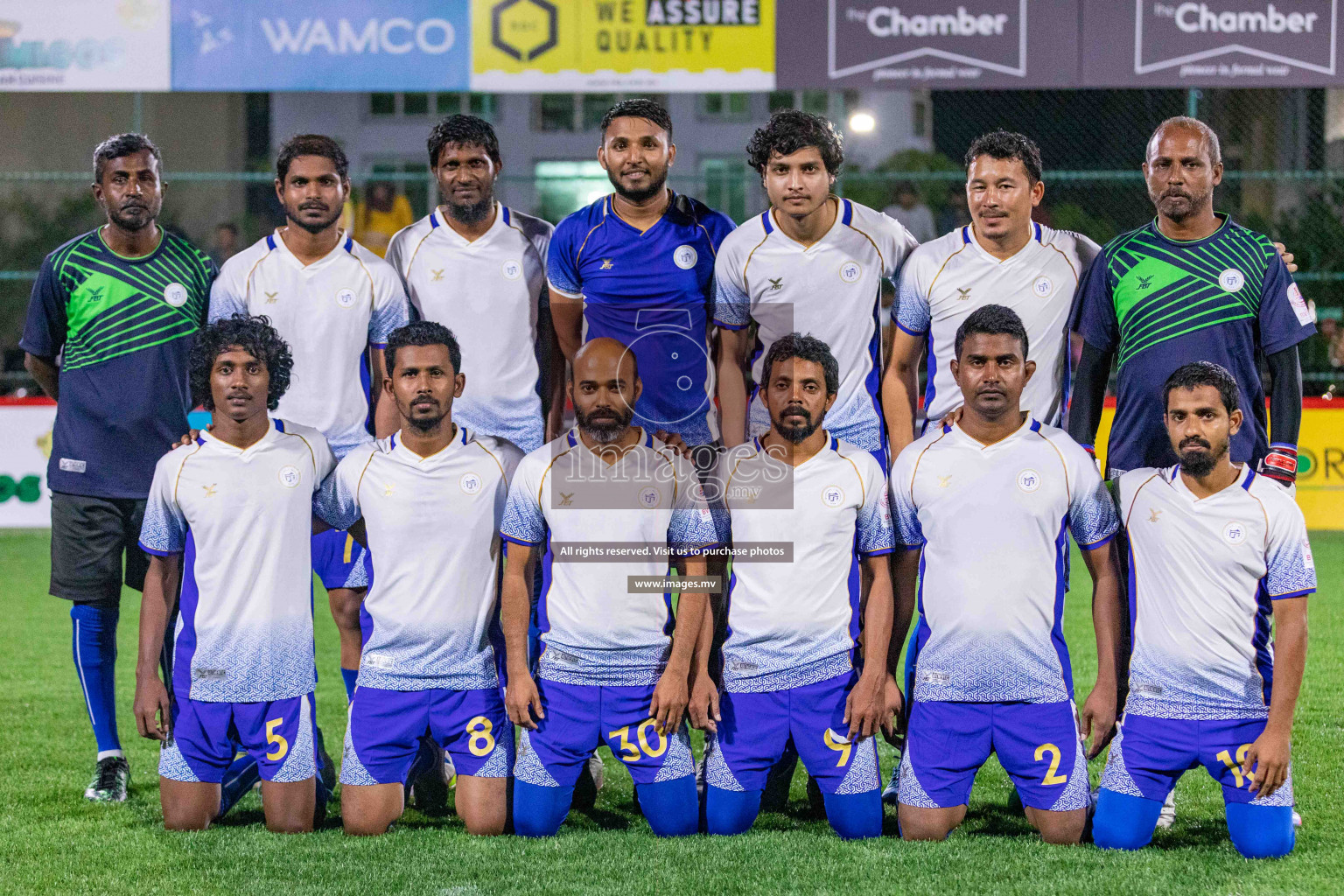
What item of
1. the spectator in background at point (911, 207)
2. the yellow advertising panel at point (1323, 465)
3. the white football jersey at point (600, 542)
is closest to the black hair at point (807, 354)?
the white football jersey at point (600, 542)

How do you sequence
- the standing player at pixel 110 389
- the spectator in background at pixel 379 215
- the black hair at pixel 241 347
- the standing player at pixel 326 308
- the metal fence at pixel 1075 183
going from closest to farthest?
the black hair at pixel 241 347, the standing player at pixel 326 308, the standing player at pixel 110 389, the metal fence at pixel 1075 183, the spectator in background at pixel 379 215

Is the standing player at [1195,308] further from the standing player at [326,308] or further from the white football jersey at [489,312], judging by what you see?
the standing player at [326,308]

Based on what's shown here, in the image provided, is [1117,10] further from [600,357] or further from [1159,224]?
[600,357]

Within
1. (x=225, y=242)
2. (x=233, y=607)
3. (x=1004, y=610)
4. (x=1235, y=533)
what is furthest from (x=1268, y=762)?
(x=225, y=242)

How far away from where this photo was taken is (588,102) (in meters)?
23.1

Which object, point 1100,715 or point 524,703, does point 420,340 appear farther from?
point 1100,715

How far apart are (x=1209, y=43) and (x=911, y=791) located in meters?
8.74

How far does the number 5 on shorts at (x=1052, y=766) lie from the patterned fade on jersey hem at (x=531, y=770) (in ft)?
4.64

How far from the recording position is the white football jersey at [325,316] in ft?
15.4

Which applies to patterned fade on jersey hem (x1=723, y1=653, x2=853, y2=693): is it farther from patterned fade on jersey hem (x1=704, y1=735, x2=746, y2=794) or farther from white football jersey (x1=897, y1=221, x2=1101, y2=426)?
white football jersey (x1=897, y1=221, x2=1101, y2=426)

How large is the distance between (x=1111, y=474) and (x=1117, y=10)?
7.56 m

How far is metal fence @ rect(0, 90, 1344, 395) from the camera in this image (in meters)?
11.8

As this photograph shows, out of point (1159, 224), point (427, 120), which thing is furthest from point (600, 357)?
point (427, 120)

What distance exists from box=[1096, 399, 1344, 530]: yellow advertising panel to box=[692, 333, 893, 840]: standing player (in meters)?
7.12
